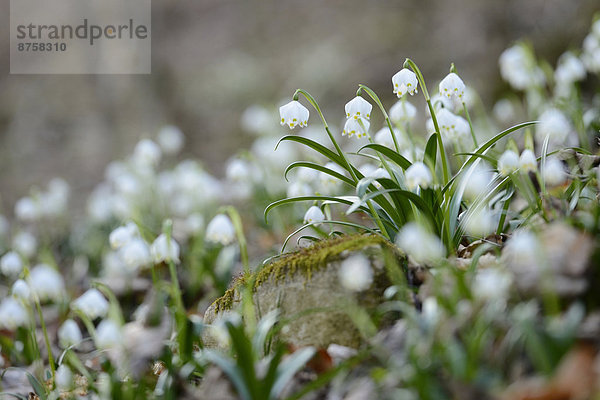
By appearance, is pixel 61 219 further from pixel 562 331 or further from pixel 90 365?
pixel 562 331

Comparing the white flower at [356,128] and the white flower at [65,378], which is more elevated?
the white flower at [356,128]

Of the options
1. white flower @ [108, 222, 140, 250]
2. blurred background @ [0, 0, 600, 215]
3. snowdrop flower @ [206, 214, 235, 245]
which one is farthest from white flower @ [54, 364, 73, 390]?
blurred background @ [0, 0, 600, 215]

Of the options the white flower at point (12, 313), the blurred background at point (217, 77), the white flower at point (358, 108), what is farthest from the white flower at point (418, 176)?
the blurred background at point (217, 77)

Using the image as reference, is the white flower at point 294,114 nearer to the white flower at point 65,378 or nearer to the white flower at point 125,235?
the white flower at point 125,235

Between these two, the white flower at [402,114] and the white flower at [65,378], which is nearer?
the white flower at [65,378]

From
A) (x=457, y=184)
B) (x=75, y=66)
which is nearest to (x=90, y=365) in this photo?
(x=457, y=184)

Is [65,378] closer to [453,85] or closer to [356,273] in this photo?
[356,273]

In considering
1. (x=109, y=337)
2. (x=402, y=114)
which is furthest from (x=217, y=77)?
(x=109, y=337)
